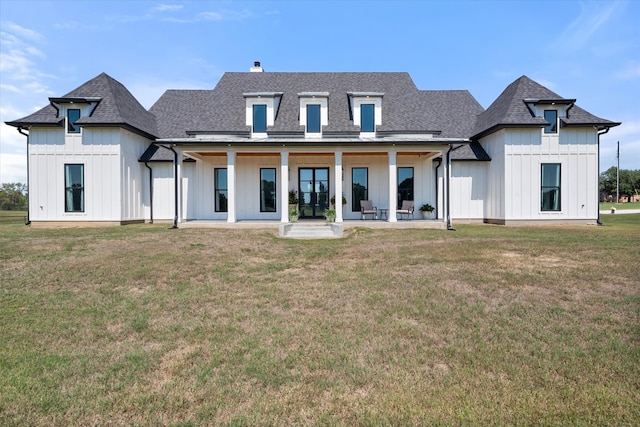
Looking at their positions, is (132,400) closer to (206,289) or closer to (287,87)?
(206,289)

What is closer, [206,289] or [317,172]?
[206,289]

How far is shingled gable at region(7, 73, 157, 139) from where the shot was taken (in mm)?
15602

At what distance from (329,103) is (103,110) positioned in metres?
11.1

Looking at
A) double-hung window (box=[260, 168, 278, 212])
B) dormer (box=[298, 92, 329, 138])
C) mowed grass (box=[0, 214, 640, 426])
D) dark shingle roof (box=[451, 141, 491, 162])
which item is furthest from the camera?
double-hung window (box=[260, 168, 278, 212])

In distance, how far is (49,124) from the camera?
15719 mm

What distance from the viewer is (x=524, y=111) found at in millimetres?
16359

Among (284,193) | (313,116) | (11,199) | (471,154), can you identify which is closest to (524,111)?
(471,154)

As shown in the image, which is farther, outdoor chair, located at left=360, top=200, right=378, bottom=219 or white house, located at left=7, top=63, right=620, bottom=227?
outdoor chair, located at left=360, top=200, right=378, bottom=219

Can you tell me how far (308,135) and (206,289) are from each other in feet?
39.8

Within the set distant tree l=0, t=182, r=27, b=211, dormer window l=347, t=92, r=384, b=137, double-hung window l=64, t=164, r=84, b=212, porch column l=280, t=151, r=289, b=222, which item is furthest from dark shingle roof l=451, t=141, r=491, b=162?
distant tree l=0, t=182, r=27, b=211

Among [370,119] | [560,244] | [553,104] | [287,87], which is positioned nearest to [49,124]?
[287,87]

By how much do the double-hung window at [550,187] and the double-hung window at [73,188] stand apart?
2197 cm

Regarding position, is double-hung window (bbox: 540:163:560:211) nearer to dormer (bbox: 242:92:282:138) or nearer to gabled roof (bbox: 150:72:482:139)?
gabled roof (bbox: 150:72:482:139)

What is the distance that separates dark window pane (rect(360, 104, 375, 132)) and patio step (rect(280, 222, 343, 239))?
6.08 metres
